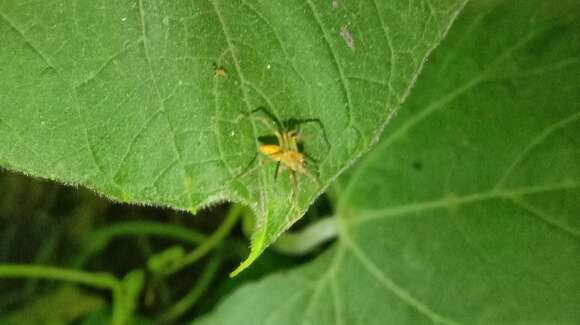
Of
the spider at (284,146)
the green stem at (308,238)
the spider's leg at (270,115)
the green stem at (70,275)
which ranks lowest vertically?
the green stem at (308,238)

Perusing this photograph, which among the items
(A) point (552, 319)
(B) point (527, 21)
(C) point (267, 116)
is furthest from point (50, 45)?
(A) point (552, 319)

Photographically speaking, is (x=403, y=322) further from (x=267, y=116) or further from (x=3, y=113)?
(x=3, y=113)

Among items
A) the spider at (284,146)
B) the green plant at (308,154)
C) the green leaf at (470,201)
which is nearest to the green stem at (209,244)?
the green plant at (308,154)

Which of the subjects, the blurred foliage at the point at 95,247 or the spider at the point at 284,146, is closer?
the spider at the point at 284,146

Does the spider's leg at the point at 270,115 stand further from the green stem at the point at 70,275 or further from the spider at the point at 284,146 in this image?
the green stem at the point at 70,275

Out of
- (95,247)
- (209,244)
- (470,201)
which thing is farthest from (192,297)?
(470,201)

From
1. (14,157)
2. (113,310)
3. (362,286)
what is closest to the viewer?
(14,157)

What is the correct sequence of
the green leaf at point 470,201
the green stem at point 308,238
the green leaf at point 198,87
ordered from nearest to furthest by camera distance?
the green leaf at point 198,87
the green leaf at point 470,201
the green stem at point 308,238
